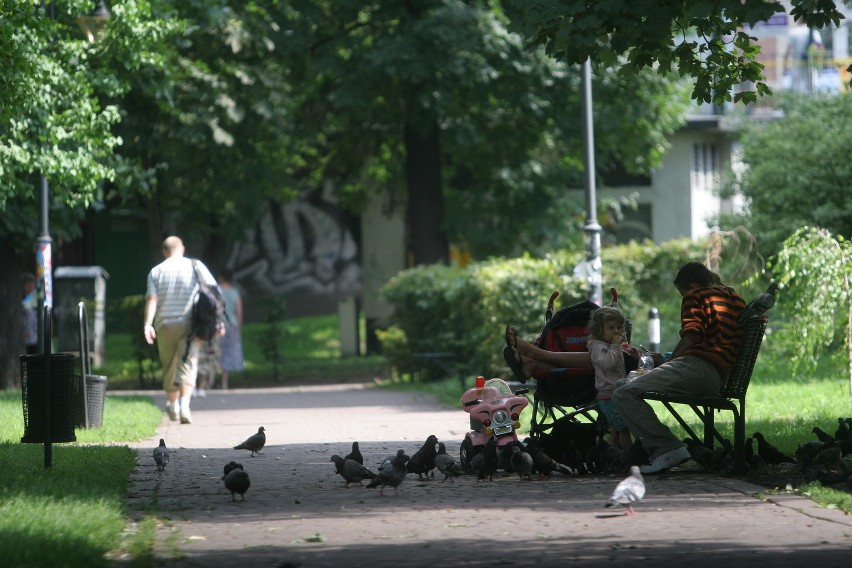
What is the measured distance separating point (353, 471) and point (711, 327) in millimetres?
2565

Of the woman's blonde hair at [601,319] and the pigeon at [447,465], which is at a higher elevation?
the woman's blonde hair at [601,319]

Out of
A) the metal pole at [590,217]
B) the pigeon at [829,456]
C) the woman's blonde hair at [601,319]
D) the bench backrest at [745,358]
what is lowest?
the pigeon at [829,456]

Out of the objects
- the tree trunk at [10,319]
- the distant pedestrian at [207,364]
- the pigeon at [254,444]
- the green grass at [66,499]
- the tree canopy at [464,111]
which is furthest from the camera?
the tree canopy at [464,111]

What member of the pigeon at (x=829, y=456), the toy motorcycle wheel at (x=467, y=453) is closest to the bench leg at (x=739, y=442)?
the pigeon at (x=829, y=456)

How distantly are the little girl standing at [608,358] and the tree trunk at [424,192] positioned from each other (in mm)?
19022

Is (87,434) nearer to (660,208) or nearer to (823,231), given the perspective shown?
(823,231)

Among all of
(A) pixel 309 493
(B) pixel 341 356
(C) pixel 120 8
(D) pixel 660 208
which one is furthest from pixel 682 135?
(A) pixel 309 493

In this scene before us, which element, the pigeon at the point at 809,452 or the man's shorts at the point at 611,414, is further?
the man's shorts at the point at 611,414

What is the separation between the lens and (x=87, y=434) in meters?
13.8

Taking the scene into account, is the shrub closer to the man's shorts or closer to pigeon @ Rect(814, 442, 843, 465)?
the man's shorts

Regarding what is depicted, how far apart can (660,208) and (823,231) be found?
112 ft

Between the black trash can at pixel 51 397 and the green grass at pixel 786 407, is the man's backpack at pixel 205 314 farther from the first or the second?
the black trash can at pixel 51 397

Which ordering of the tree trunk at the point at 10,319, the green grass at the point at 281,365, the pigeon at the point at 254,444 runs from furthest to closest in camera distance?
the green grass at the point at 281,365
the tree trunk at the point at 10,319
the pigeon at the point at 254,444

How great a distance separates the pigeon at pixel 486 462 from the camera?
32.9 ft
